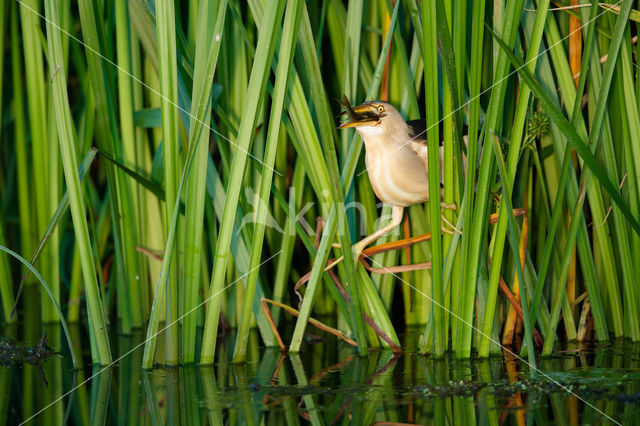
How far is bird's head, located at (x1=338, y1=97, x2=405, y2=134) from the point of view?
213 cm

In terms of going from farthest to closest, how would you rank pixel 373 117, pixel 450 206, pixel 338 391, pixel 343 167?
pixel 343 167 < pixel 373 117 < pixel 450 206 < pixel 338 391

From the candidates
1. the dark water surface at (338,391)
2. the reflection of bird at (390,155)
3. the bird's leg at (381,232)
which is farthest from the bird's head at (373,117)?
the dark water surface at (338,391)

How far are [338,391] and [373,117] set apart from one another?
2.67 feet

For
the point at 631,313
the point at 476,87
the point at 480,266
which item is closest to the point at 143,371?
the point at 480,266

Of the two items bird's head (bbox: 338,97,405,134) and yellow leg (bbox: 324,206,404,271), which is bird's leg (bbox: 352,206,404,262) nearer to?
yellow leg (bbox: 324,206,404,271)

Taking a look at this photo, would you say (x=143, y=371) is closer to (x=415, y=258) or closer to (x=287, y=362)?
Answer: (x=287, y=362)

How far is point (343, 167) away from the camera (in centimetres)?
225

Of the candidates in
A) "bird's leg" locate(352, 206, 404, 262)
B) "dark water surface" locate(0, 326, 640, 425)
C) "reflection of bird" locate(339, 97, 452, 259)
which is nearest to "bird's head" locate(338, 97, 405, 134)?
"reflection of bird" locate(339, 97, 452, 259)

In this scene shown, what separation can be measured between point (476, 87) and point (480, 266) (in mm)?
503

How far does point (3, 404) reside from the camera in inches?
70.9

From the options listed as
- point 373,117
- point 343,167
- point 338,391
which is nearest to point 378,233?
point 343,167

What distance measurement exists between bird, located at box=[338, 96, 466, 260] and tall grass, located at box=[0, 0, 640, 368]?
0.21ft

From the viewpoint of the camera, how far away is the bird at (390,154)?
84.3 inches

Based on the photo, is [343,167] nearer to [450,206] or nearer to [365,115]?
[365,115]
